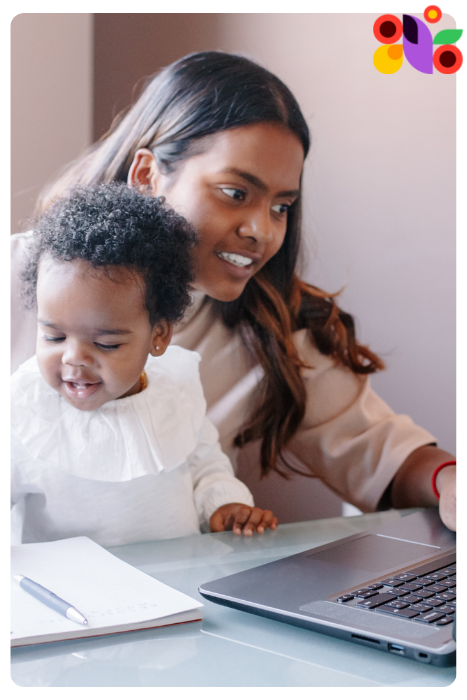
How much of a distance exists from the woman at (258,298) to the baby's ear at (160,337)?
99 mm

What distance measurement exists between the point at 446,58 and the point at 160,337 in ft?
1.47

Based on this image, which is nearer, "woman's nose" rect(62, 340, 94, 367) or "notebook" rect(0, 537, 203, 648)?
"notebook" rect(0, 537, 203, 648)

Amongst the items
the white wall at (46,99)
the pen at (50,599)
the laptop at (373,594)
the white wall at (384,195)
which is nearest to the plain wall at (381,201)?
the white wall at (384,195)

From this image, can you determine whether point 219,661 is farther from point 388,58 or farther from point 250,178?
point 388,58

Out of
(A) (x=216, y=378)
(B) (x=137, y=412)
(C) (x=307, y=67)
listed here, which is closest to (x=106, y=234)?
(B) (x=137, y=412)

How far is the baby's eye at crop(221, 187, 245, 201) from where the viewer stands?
0.90 metres

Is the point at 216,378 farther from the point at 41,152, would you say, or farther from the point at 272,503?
the point at 41,152

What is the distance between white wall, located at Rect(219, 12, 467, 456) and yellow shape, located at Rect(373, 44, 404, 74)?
0.03ft

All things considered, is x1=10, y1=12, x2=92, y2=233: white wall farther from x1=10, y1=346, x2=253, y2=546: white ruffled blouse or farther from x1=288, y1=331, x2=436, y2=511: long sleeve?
x1=288, y1=331, x2=436, y2=511: long sleeve

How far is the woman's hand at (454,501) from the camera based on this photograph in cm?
81

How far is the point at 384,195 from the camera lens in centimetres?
103

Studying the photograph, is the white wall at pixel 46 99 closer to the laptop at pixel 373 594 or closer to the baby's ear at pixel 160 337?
the baby's ear at pixel 160 337

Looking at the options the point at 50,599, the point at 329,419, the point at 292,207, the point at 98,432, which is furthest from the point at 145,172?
the point at 50,599

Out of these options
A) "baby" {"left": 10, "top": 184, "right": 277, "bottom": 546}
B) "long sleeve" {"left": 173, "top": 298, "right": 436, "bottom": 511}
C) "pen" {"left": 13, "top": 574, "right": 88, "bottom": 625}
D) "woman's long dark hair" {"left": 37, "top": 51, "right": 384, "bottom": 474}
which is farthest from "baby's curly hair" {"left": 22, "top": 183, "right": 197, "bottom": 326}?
"pen" {"left": 13, "top": 574, "right": 88, "bottom": 625}
